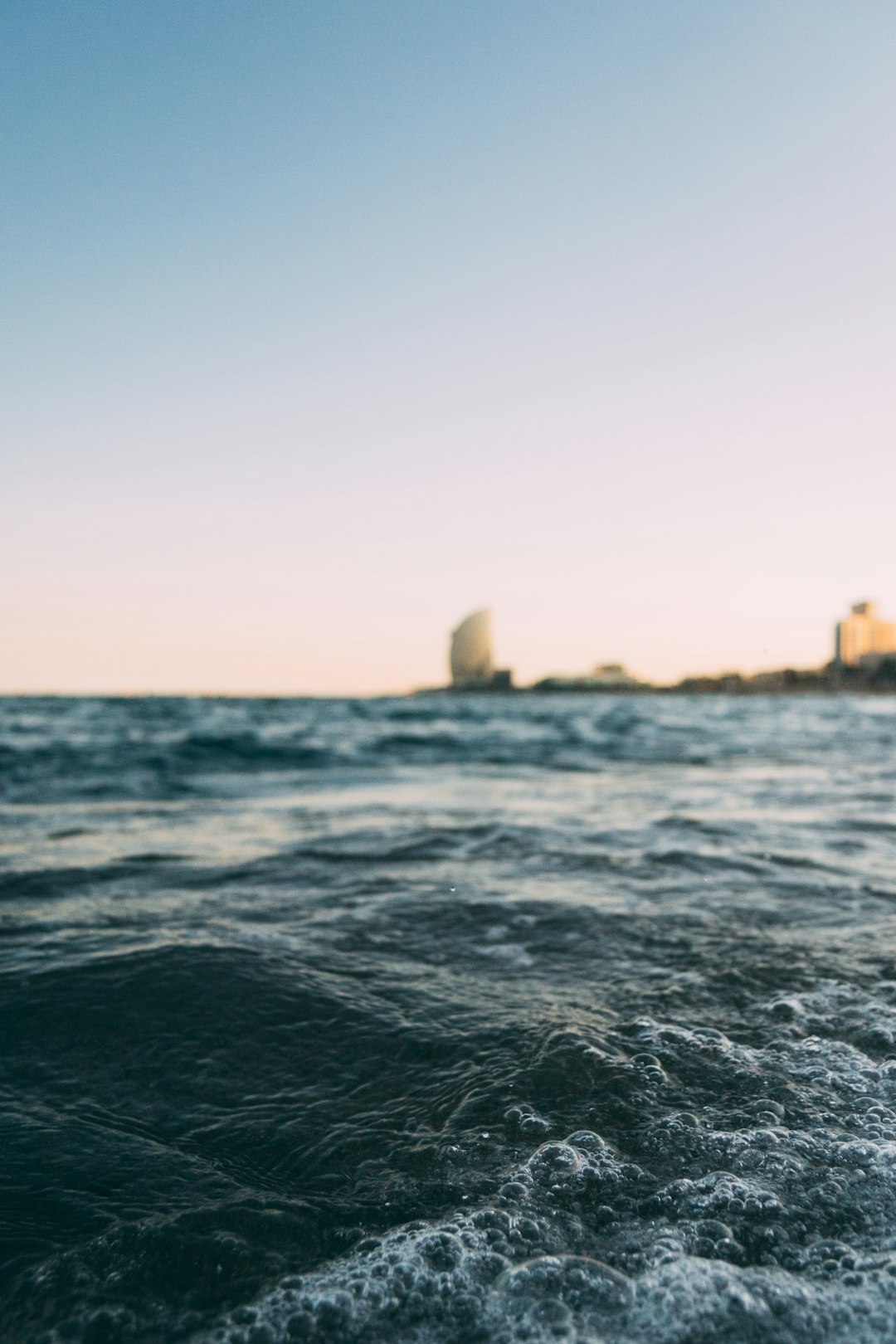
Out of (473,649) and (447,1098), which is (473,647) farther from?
(447,1098)

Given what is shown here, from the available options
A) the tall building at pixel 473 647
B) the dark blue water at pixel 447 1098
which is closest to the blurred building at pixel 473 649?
the tall building at pixel 473 647

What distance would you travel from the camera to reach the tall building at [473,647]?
11506 cm

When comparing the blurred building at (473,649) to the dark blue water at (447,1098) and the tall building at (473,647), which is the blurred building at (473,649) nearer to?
the tall building at (473,647)

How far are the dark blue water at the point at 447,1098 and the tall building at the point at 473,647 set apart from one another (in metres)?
110

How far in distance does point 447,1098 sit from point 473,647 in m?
114

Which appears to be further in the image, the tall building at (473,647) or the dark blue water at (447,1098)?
the tall building at (473,647)

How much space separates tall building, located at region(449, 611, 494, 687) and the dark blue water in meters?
110

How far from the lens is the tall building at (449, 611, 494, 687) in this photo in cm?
11506

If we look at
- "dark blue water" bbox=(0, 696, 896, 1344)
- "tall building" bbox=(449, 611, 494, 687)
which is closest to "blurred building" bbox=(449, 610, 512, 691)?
"tall building" bbox=(449, 611, 494, 687)

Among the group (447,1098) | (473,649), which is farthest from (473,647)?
(447,1098)

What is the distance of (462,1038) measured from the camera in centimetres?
244

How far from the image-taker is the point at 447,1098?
209 cm

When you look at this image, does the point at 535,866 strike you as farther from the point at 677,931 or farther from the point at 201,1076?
the point at 201,1076

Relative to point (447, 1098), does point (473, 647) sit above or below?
above
